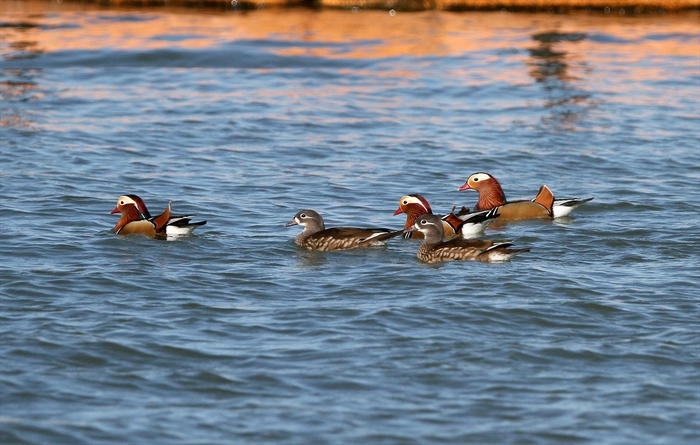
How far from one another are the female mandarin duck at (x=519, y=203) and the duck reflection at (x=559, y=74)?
6824 mm

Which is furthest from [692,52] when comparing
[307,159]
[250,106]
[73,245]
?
[73,245]

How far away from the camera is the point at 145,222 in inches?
531

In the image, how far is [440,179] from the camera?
58.0ft

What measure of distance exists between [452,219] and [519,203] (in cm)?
133

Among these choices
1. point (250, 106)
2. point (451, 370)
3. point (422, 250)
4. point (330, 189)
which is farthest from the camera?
point (250, 106)

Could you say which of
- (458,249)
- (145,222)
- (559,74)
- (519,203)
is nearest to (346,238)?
(458,249)

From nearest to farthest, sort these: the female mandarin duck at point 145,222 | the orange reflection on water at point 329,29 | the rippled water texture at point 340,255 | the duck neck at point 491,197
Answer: the rippled water texture at point 340,255
the female mandarin duck at point 145,222
the duck neck at point 491,197
the orange reflection on water at point 329,29

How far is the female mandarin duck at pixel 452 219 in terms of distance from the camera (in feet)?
46.0

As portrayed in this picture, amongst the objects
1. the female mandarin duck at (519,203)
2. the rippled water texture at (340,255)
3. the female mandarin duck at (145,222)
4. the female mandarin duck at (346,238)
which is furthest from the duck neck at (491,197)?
the female mandarin duck at (145,222)

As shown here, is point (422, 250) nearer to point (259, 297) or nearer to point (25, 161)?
point (259, 297)

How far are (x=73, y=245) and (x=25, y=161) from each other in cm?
552

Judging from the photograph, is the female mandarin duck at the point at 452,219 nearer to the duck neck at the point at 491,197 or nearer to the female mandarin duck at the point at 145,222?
the duck neck at the point at 491,197

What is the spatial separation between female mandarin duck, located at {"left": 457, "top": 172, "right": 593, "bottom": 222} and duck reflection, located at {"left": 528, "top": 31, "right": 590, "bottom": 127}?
22.4 ft

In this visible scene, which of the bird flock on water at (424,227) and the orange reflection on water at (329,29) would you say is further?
the orange reflection on water at (329,29)
